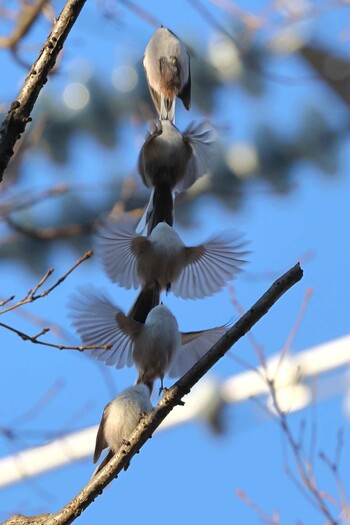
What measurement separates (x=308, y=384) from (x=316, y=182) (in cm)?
88

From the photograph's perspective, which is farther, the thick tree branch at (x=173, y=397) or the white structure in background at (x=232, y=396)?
the white structure in background at (x=232, y=396)

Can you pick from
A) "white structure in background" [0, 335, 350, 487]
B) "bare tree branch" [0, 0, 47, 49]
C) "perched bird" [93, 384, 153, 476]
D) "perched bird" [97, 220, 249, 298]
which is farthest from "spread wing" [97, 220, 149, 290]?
"bare tree branch" [0, 0, 47, 49]

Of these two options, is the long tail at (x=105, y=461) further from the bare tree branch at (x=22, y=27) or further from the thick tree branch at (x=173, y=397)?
the bare tree branch at (x=22, y=27)

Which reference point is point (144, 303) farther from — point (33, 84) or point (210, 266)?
point (33, 84)

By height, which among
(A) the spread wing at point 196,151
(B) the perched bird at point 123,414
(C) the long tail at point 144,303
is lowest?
(B) the perched bird at point 123,414

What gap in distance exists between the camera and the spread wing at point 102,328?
2.44 feet

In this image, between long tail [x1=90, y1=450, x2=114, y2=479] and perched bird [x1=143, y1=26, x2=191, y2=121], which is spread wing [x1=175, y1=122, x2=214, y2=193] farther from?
long tail [x1=90, y1=450, x2=114, y2=479]

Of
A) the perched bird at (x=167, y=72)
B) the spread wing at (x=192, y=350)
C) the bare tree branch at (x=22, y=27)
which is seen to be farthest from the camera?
the bare tree branch at (x=22, y=27)

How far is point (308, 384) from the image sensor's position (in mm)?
2434

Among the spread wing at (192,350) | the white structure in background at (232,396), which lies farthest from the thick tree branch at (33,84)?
the white structure in background at (232,396)

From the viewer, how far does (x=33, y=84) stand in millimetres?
798

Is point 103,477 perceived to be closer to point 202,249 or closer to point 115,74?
point 202,249

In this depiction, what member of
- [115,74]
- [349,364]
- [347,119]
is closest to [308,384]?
[349,364]

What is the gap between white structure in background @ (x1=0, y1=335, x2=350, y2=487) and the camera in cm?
186
